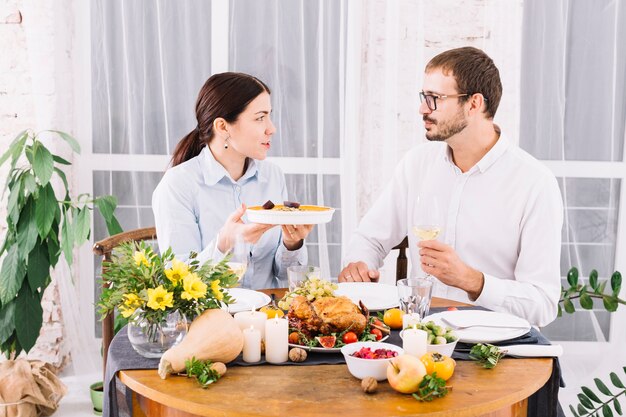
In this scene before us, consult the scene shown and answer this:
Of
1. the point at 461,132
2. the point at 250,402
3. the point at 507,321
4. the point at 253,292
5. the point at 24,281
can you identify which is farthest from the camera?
the point at 24,281

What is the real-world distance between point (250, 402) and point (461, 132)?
1485mm

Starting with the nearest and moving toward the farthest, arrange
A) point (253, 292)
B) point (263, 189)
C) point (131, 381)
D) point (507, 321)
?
point (131, 381), point (507, 321), point (253, 292), point (263, 189)

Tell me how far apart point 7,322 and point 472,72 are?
215 centimetres

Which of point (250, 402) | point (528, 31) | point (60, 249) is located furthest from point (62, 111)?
point (250, 402)

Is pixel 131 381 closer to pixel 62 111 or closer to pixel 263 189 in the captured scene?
pixel 263 189

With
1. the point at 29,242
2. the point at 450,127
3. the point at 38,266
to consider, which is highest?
the point at 450,127

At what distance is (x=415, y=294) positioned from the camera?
5.77ft

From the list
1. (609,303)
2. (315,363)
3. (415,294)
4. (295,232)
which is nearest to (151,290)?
(315,363)

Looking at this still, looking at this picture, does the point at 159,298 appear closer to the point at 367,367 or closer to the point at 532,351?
the point at 367,367

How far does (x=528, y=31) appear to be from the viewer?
355 centimetres

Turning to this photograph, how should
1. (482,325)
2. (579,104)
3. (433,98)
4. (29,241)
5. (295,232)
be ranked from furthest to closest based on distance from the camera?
(579,104) < (29,241) < (433,98) < (295,232) < (482,325)

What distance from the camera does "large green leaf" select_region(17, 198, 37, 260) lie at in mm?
3020

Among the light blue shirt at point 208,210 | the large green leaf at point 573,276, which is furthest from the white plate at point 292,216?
the large green leaf at point 573,276

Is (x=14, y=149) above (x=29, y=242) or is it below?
above
